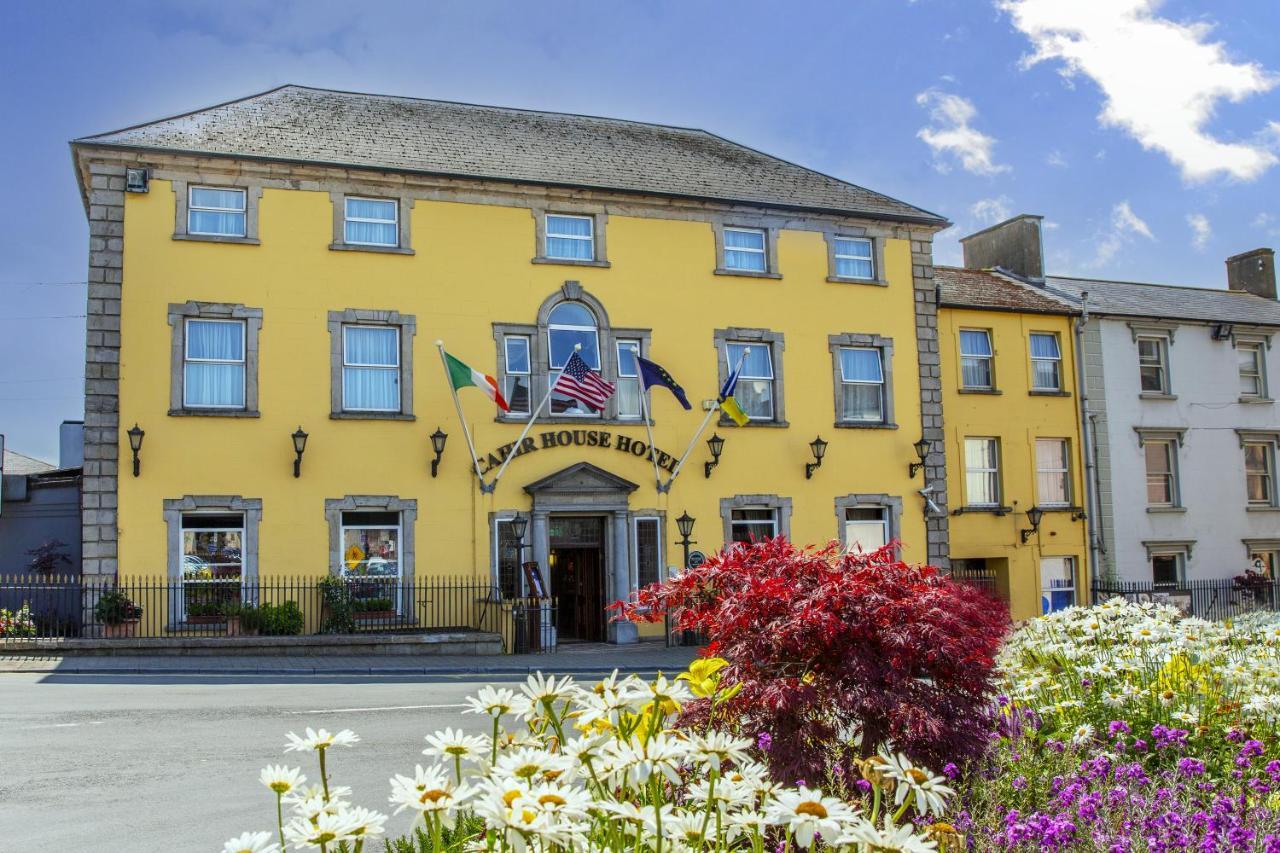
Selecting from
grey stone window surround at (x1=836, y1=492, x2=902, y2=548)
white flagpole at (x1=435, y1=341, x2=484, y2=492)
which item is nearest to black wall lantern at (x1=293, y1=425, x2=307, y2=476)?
white flagpole at (x1=435, y1=341, x2=484, y2=492)

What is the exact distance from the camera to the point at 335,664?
1883 centimetres

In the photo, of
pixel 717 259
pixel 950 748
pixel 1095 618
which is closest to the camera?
pixel 950 748

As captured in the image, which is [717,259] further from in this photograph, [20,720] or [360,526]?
[20,720]

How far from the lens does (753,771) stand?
3.51m

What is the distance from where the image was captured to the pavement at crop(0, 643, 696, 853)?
8.05m

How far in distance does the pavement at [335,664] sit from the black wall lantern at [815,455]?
18.7 ft

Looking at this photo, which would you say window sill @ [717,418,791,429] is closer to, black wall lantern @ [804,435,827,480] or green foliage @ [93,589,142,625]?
black wall lantern @ [804,435,827,480]

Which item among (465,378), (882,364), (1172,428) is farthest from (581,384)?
(1172,428)

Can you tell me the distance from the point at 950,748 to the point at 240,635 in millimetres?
16658

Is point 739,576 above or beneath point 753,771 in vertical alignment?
above

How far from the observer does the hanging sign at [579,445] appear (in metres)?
23.2

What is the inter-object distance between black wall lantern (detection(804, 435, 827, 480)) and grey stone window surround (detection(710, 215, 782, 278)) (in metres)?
3.87

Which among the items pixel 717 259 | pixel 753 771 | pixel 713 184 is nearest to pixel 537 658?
pixel 717 259

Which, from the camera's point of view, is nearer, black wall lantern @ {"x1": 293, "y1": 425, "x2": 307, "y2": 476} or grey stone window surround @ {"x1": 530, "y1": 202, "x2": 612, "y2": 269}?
black wall lantern @ {"x1": 293, "y1": 425, "x2": 307, "y2": 476}
